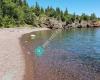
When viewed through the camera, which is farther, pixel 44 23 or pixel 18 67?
pixel 44 23

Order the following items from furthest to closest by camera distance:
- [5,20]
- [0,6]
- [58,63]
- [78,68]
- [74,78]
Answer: [0,6] < [5,20] < [58,63] < [78,68] < [74,78]

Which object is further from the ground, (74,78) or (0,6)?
(0,6)

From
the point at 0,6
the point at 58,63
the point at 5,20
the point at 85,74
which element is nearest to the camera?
the point at 85,74

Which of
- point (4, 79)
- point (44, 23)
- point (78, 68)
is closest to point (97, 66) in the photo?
point (78, 68)

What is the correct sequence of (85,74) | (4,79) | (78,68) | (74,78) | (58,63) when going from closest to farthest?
(4,79), (74,78), (85,74), (78,68), (58,63)

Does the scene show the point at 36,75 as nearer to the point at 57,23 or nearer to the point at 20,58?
the point at 20,58

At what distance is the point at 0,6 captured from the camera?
13325 centimetres

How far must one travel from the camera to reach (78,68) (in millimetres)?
28000

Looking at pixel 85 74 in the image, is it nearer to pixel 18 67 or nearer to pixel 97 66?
pixel 97 66

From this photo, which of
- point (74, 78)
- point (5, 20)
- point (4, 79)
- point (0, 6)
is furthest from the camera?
point (0, 6)

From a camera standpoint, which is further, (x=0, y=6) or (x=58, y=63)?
(x=0, y=6)

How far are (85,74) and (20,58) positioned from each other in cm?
976

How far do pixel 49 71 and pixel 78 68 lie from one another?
154 inches

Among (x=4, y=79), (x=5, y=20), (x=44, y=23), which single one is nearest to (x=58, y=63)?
(x=4, y=79)
